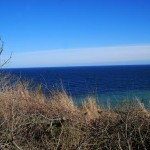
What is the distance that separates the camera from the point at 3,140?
5.77 meters

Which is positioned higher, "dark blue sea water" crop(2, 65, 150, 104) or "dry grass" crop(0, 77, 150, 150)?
"dry grass" crop(0, 77, 150, 150)

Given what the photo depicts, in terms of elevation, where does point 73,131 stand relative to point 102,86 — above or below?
above

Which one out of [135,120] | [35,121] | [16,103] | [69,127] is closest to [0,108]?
[16,103]

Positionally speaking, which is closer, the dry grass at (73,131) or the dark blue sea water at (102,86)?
the dry grass at (73,131)

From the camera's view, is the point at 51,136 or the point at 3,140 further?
the point at 51,136

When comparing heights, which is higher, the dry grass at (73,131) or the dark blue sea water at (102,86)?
the dry grass at (73,131)

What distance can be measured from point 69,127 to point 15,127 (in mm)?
913

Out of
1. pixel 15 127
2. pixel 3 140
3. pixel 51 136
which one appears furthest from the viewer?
pixel 51 136

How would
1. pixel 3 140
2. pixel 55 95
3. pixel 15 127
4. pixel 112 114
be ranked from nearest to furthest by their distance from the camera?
pixel 3 140, pixel 15 127, pixel 112 114, pixel 55 95

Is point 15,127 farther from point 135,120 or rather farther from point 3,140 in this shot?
point 135,120

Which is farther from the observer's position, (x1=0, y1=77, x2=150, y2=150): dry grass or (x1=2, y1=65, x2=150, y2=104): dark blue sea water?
(x1=2, y1=65, x2=150, y2=104): dark blue sea water

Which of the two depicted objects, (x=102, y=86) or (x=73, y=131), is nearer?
(x=73, y=131)

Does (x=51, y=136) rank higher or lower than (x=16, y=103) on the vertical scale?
lower

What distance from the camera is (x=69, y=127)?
261 inches
